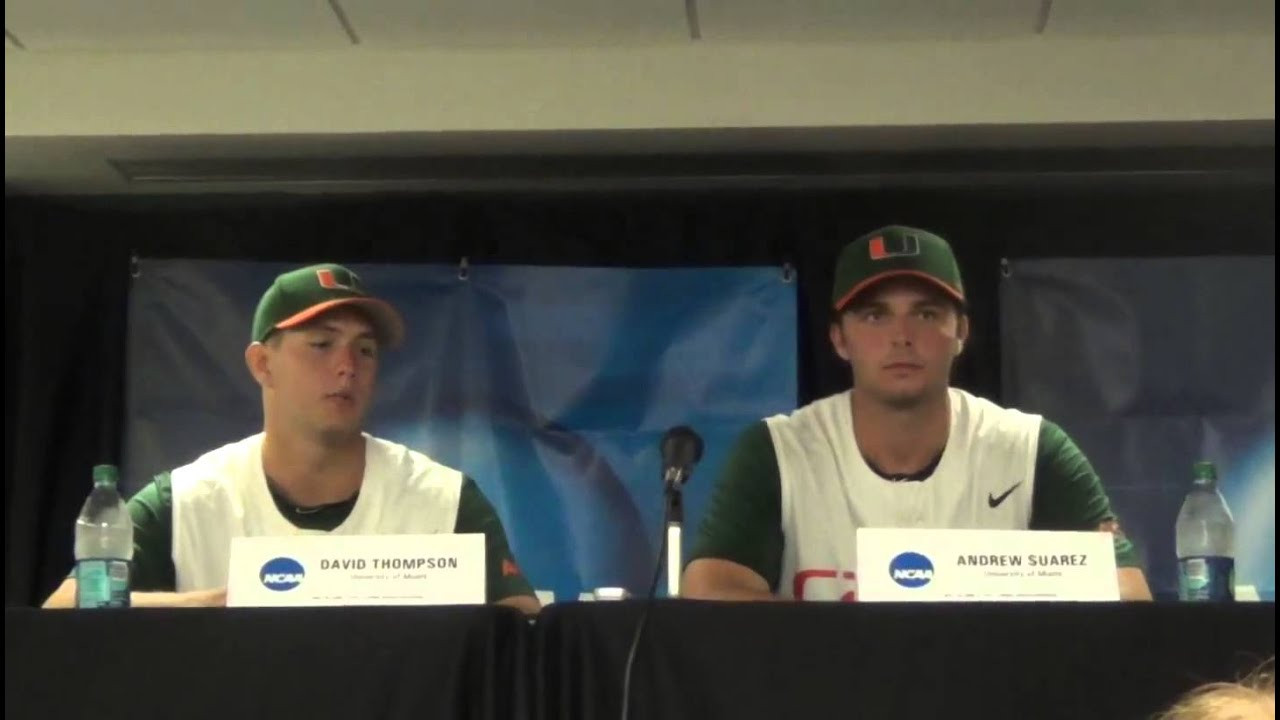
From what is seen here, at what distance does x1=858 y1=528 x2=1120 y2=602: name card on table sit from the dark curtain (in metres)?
1.36

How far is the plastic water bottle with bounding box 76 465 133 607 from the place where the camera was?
2.06 metres

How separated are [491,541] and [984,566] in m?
1.17

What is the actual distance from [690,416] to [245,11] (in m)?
1.23

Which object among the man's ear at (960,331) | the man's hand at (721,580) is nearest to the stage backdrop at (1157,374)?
the man's ear at (960,331)

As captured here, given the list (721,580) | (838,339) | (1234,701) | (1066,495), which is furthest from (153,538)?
(1234,701)

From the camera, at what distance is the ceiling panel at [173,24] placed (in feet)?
9.53

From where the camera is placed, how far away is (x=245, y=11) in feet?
9.61

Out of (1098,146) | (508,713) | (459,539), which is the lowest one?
(508,713)

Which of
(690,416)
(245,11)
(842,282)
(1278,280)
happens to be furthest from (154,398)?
(1278,280)

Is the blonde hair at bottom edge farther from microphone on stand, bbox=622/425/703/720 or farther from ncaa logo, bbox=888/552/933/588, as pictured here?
microphone on stand, bbox=622/425/703/720

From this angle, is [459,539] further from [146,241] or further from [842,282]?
[146,241]

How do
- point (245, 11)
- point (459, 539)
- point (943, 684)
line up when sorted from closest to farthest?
point (943, 684), point (459, 539), point (245, 11)

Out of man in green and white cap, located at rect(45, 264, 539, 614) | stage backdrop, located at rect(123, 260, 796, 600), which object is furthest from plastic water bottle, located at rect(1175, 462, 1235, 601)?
man in green and white cap, located at rect(45, 264, 539, 614)

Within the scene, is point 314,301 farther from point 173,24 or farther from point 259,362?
point 173,24
